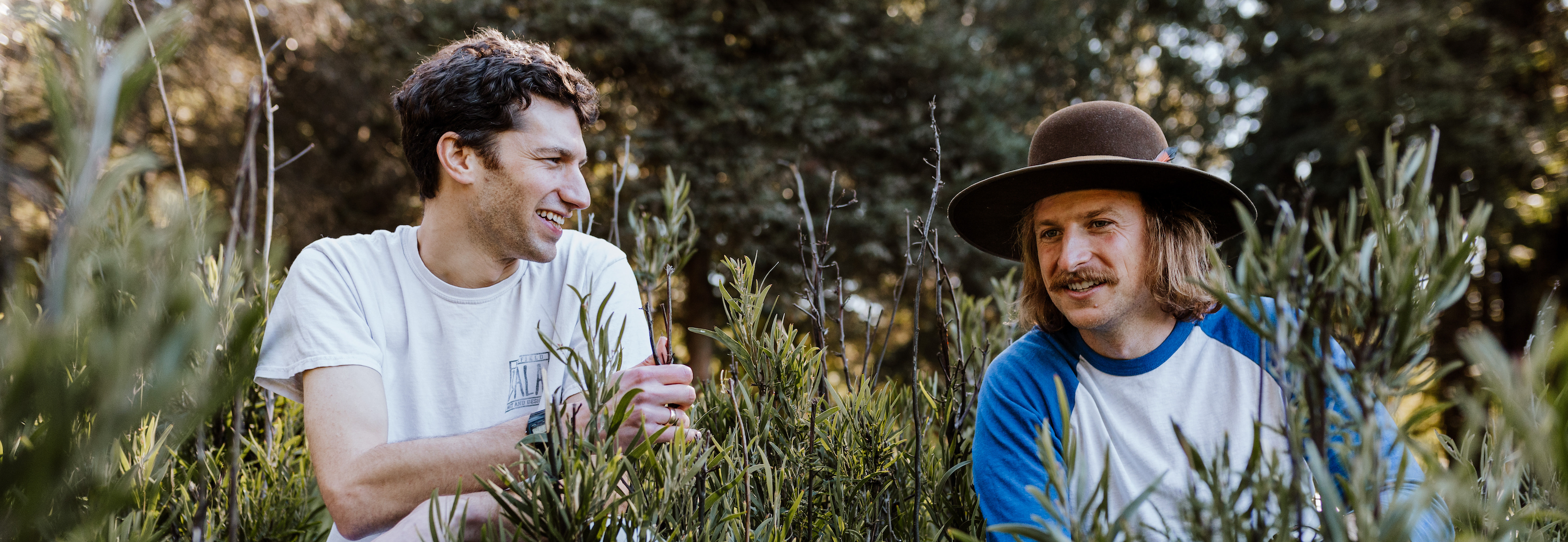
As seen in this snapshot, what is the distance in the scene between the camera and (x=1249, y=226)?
33.4 inches

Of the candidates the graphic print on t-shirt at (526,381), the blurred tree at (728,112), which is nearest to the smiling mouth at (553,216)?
the graphic print on t-shirt at (526,381)

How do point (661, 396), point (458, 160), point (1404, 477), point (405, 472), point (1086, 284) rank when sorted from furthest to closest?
point (458, 160)
point (1086, 284)
point (405, 472)
point (661, 396)
point (1404, 477)

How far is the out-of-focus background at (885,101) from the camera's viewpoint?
9.80 meters

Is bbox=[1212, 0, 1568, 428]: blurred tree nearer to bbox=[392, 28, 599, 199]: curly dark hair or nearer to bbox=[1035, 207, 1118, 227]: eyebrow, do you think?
bbox=[1035, 207, 1118, 227]: eyebrow

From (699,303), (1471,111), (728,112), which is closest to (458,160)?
(728,112)

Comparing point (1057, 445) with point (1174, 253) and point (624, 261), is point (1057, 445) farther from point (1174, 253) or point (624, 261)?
point (624, 261)

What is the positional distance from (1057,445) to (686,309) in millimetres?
10929

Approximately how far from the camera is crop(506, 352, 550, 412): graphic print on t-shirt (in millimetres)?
2213

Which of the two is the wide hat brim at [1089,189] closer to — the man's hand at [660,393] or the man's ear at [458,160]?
the man's hand at [660,393]

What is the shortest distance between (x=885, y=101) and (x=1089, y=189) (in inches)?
431

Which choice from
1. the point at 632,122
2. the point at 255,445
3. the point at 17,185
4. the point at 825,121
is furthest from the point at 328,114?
the point at 17,185

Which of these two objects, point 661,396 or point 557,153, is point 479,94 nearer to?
point 557,153

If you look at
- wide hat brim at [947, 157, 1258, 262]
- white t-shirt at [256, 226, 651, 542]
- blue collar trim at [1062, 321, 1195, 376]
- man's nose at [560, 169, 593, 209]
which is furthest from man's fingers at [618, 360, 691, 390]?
blue collar trim at [1062, 321, 1195, 376]

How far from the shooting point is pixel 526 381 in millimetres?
2230
